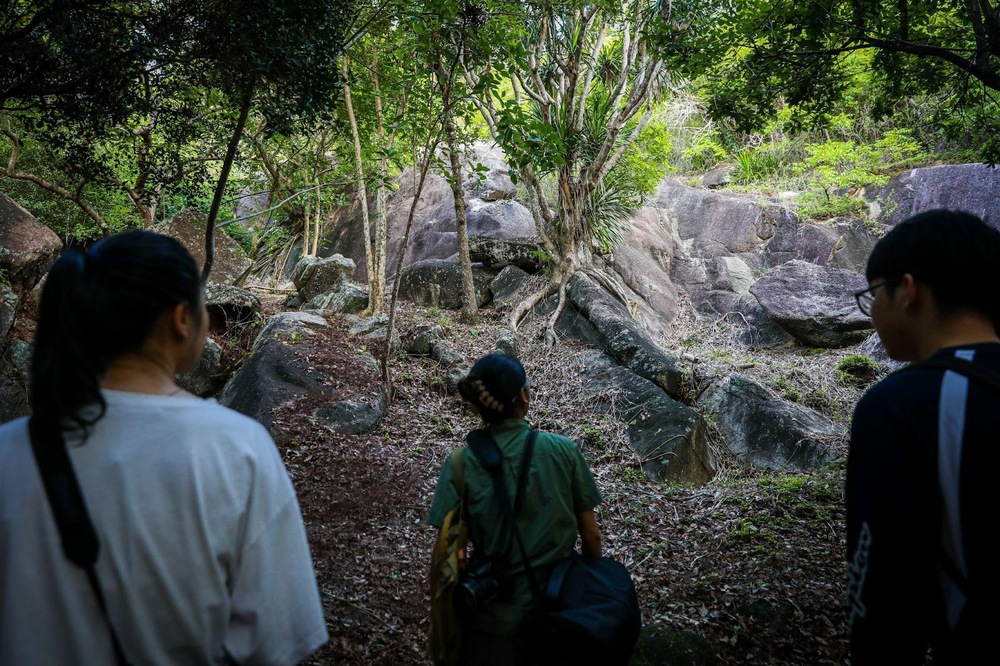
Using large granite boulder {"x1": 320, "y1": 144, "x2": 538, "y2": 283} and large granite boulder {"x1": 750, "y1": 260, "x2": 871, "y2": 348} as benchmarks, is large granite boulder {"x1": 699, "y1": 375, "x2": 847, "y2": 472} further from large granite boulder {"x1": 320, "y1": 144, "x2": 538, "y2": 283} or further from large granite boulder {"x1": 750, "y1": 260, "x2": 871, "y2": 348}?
large granite boulder {"x1": 320, "y1": 144, "x2": 538, "y2": 283}

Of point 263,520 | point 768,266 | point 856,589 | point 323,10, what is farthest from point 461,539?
point 768,266

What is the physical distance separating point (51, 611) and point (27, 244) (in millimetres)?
8661

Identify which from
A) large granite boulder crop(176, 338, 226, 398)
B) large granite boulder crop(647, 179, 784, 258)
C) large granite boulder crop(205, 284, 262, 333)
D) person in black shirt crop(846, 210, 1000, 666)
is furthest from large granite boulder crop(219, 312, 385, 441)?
large granite boulder crop(647, 179, 784, 258)

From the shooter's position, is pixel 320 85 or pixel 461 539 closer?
pixel 461 539

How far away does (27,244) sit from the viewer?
311 inches

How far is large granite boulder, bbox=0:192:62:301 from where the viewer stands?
7691mm

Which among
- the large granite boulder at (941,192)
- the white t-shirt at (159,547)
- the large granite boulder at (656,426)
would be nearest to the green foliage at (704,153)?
the large granite boulder at (941,192)

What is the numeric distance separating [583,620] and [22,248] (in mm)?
8830

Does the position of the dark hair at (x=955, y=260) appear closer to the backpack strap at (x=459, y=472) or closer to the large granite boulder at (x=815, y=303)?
the backpack strap at (x=459, y=472)

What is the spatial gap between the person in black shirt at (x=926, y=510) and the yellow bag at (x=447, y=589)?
111cm

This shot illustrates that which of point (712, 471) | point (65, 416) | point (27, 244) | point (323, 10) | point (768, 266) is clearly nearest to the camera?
point (65, 416)

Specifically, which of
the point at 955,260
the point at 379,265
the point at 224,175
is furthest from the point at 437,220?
the point at 955,260

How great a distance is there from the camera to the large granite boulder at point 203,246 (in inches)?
422

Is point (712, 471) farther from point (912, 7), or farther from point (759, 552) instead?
point (912, 7)
